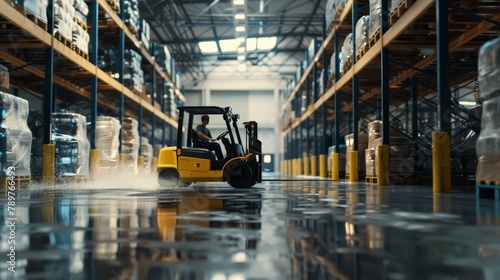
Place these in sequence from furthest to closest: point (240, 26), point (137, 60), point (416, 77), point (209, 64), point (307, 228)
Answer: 1. point (209, 64)
2. point (240, 26)
3. point (137, 60)
4. point (416, 77)
5. point (307, 228)

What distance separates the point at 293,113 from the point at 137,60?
41.0 ft

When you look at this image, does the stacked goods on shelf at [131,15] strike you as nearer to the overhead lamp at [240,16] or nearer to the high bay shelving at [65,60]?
the high bay shelving at [65,60]

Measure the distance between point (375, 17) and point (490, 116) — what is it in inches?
199

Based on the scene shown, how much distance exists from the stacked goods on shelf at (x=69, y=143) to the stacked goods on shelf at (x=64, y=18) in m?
1.77

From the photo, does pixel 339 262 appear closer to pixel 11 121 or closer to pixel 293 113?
pixel 11 121

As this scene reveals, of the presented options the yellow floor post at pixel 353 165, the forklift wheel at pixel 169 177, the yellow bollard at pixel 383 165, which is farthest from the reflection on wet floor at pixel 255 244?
the yellow floor post at pixel 353 165

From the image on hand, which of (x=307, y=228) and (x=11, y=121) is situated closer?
(x=307, y=228)

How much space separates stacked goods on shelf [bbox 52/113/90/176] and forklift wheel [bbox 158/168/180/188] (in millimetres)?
2590

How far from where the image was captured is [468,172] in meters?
10.1

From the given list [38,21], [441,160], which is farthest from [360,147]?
[38,21]

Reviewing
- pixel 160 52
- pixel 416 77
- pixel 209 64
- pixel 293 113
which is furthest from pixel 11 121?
pixel 209 64

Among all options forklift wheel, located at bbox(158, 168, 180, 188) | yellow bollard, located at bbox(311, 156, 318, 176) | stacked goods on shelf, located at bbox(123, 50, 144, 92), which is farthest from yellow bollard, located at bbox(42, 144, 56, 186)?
yellow bollard, located at bbox(311, 156, 318, 176)

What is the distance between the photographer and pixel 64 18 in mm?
10219

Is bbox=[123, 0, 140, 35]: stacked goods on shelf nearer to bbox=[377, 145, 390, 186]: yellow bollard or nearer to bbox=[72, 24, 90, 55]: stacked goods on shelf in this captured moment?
bbox=[72, 24, 90, 55]: stacked goods on shelf
